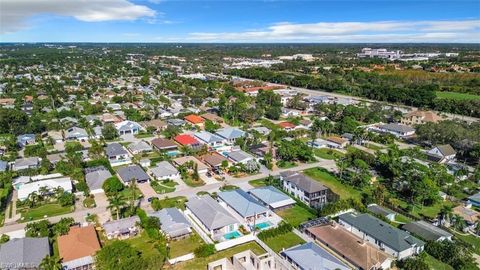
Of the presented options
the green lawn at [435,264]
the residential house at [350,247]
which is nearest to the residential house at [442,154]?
the green lawn at [435,264]

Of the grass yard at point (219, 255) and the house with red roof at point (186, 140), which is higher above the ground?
the house with red roof at point (186, 140)

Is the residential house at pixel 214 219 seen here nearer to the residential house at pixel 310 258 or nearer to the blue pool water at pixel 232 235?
the blue pool water at pixel 232 235

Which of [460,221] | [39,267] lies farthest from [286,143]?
[39,267]

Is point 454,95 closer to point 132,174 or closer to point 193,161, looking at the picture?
point 193,161

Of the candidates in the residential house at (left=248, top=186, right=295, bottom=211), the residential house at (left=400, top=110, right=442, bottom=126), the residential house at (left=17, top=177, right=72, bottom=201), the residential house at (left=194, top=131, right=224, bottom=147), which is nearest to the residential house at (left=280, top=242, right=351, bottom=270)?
the residential house at (left=248, top=186, right=295, bottom=211)

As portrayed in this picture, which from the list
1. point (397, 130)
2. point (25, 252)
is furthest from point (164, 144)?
point (397, 130)
